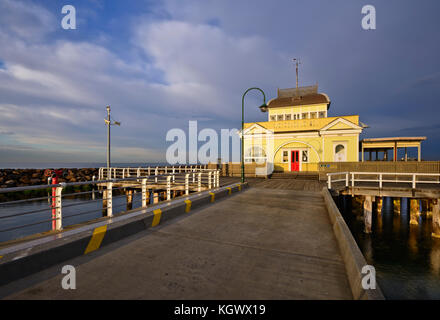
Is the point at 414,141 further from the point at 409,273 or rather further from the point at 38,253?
the point at 38,253

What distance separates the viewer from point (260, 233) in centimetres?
490

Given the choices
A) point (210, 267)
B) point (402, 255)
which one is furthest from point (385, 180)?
point (210, 267)

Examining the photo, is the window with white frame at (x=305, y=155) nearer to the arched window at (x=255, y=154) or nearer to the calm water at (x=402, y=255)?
the arched window at (x=255, y=154)

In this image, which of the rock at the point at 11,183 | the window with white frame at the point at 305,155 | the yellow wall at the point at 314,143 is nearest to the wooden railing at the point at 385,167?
the yellow wall at the point at 314,143

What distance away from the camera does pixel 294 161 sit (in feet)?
75.9

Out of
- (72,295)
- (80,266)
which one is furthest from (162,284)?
(80,266)

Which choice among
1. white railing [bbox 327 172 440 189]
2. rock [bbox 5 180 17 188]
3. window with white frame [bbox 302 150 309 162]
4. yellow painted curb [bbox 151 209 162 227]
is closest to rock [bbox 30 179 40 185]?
rock [bbox 5 180 17 188]

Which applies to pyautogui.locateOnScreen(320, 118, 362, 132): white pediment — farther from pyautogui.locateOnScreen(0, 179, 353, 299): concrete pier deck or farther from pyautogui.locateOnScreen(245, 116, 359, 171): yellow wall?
pyautogui.locateOnScreen(0, 179, 353, 299): concrete pier deck

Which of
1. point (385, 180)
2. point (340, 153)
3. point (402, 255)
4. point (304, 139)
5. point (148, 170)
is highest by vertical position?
point (304, 139)

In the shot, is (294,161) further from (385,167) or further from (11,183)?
(11,183)

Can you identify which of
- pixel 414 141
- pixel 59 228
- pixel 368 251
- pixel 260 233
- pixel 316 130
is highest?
pixel 316 130

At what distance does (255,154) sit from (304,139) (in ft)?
19.2
